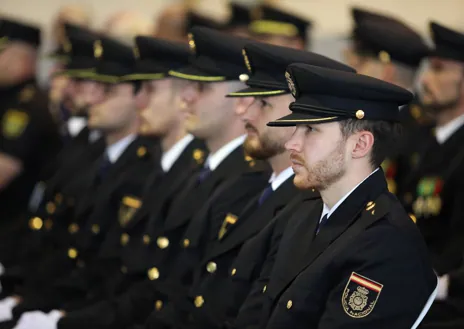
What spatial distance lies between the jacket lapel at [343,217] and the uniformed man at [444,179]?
1.00 m

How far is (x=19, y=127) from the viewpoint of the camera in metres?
5.98

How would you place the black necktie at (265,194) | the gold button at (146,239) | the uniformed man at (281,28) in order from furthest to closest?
the uniformed man at (281,28) < the gold button at (146,239) < the black necktie at (265,194)

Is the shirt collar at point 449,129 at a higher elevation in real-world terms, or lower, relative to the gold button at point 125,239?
higher

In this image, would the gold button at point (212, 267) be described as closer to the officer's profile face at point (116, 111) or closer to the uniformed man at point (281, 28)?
the officer's profile face at point (116, 111)

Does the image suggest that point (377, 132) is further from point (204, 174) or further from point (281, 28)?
point (281, 28)

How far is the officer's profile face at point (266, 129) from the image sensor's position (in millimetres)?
3320

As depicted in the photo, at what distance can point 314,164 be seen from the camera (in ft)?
8.96

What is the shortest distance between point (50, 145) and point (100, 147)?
76 cm

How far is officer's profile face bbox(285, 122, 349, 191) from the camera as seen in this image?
271cm

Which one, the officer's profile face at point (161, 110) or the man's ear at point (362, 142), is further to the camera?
the officer's profile face at point (161, 110)

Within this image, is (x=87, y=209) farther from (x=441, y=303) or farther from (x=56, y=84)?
(x=56, y=84)

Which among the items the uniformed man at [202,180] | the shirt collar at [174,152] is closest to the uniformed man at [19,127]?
the shirt collar at [174,152]

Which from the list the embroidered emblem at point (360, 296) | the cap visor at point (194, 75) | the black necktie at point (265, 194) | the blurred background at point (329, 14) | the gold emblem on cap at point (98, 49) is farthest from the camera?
the blurred background at point (329, 14)

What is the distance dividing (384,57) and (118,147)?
58.5 inches
